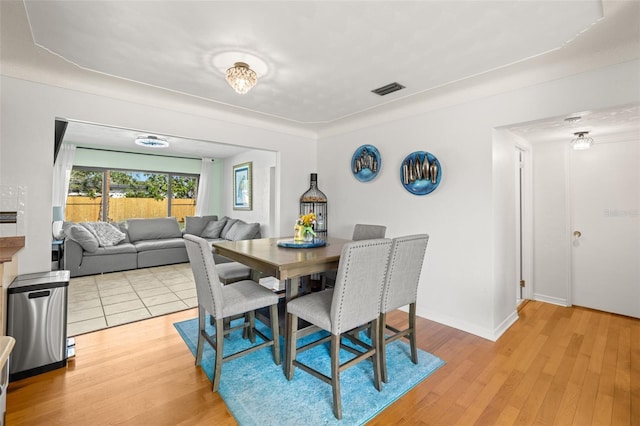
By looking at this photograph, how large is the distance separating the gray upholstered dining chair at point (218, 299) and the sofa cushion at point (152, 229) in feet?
14.6

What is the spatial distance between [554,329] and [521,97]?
7.45ft

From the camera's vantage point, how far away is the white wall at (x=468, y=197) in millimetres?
2420

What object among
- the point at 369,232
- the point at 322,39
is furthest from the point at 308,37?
the point at 369,232

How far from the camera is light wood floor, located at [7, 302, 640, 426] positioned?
171 centimetres

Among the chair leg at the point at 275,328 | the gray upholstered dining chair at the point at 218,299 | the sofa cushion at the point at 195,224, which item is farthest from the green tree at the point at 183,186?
the chair leg at the point at 275,328

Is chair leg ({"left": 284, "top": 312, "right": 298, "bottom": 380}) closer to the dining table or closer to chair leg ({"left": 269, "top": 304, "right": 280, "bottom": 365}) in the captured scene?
the dining table

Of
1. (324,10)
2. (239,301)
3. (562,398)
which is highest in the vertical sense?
(324,10)

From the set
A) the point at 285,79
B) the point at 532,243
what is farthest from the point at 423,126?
the point at 532,243

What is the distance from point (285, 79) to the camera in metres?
2.58

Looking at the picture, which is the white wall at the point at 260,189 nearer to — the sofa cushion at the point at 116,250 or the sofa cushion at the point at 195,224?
the sofa cushion at the point at 195,224

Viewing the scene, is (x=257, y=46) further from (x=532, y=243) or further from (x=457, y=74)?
(x=532, y=243)

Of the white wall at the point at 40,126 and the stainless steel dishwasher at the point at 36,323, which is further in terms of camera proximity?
the white wall at the point at 40,126

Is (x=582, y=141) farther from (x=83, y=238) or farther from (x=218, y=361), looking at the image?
(x=83, y=238)

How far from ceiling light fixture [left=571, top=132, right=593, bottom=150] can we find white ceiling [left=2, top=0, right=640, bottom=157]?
46 cm
